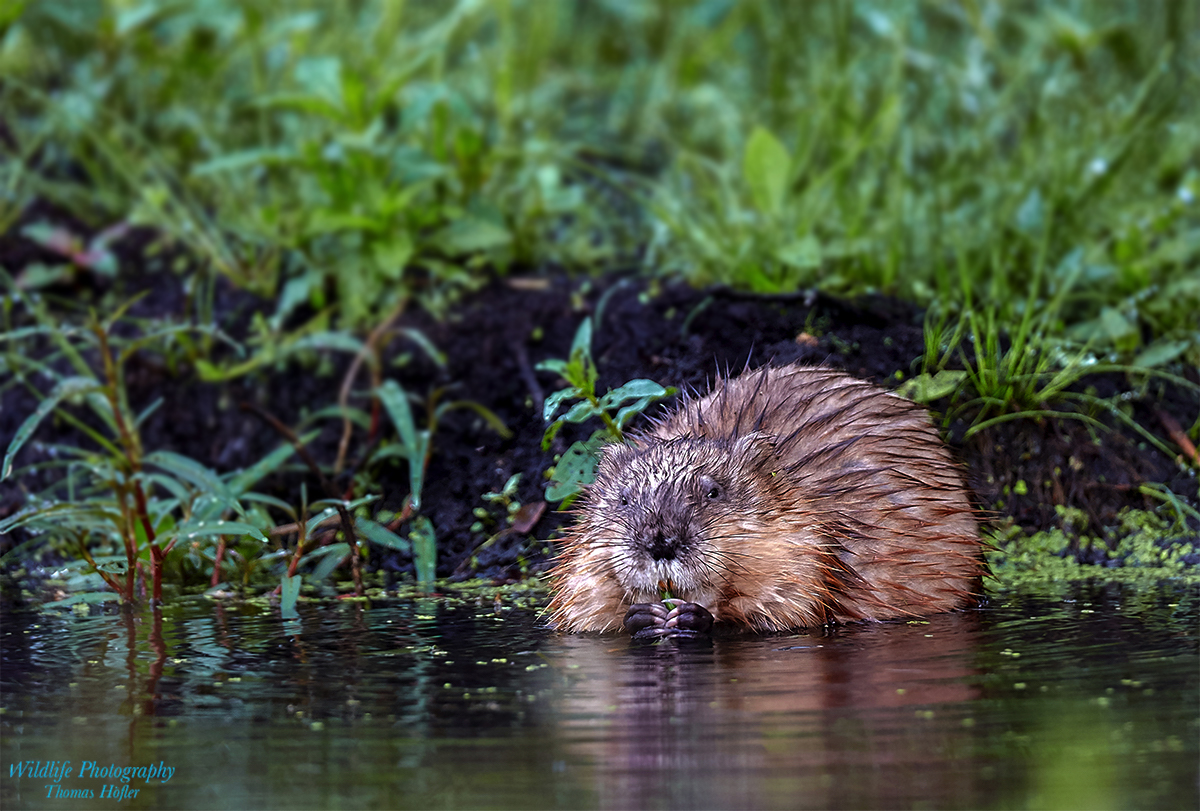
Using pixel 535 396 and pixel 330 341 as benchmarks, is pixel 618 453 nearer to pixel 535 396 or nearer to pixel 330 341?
pixel 535 396

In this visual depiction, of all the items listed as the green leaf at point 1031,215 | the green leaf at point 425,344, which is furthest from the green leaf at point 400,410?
the green leaf at point 1031,215

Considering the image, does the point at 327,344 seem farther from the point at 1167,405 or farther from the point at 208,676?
the point at 1167,405

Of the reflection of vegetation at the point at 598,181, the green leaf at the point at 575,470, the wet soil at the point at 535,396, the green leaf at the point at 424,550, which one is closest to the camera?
the green leaf at the point at 575,470

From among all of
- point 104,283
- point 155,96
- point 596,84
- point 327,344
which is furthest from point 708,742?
point 596,84

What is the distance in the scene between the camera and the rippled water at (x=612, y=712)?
7.32 ft

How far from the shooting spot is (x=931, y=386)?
4.65 m

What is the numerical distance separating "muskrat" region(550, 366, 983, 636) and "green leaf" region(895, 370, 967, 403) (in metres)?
0.51

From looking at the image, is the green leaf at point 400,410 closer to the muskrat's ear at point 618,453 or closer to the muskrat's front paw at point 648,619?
the muskrat's ear at point 618,453

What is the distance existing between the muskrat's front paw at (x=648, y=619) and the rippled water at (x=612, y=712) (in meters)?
0.06

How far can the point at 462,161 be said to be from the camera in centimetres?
570

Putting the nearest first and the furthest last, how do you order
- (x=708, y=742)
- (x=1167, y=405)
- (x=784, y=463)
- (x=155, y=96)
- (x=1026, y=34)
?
(x=708, y=742), (x=784, y=463), (x=1167, y=405), (x=155, y=96), (x=1026, y=34)

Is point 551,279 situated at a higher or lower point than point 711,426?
higher

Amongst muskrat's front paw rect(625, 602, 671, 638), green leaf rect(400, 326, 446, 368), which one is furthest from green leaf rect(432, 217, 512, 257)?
muskrat's front paw rect(625, 602, 671, 638)

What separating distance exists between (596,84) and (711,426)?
4.54 m
